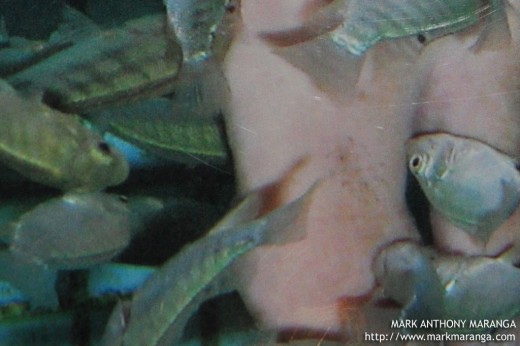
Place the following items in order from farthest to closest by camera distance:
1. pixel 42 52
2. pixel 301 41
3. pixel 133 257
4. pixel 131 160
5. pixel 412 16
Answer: pixel 131 160
pixel 42 52
pixel 133 257
pixel 301 41
pixel 412 16

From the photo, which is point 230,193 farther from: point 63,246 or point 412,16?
point 412,16

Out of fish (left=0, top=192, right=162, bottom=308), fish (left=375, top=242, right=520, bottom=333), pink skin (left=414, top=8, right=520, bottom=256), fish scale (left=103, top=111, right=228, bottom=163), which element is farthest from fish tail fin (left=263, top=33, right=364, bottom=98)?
fish (left=0, top=192, right=162, bottom=308)

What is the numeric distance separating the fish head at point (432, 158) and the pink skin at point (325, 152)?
0.24ft

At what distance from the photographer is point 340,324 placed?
5.57ft

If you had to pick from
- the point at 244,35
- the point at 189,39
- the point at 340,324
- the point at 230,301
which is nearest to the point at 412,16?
the point at 244,35

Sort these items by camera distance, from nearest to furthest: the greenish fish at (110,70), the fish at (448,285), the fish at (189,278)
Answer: the fish at (189,278)
the fish at (448,285)
the greenish fish at (110,70)

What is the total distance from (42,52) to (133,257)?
2.48 ft

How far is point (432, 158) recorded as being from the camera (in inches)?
67.1

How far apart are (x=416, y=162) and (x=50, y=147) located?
1065 mm

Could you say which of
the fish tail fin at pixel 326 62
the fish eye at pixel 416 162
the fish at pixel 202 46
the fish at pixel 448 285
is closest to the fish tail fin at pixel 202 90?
the fish at pixel 202 46

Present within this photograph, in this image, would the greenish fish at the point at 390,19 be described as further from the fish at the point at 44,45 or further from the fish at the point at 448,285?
the fish at the point at 44,45

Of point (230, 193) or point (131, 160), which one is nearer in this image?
point (230, 193)

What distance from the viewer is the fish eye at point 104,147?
168cm

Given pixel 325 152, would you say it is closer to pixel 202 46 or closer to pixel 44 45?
pixel 202 46
